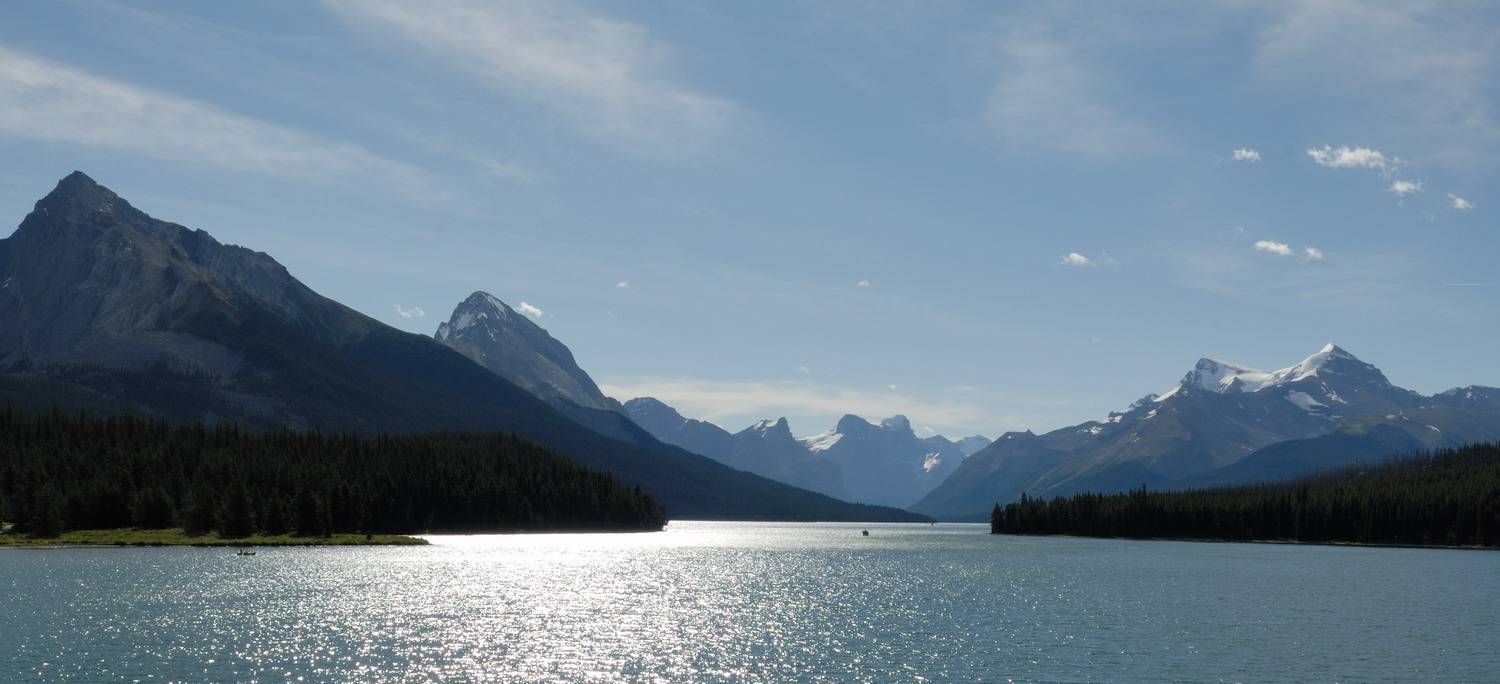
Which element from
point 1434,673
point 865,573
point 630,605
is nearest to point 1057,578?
point 865,573

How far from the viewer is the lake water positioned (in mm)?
73000

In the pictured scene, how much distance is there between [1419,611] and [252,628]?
10290cm

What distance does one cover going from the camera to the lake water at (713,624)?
240 feet

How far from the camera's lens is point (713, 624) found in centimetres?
9756

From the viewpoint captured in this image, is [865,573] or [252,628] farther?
[865,573]

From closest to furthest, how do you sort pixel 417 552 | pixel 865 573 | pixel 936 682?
pixel 936 682 → pixel 865 573 → pixel 417 552

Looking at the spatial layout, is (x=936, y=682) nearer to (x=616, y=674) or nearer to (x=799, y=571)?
(x=616, y=674)

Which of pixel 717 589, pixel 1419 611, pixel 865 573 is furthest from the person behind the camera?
pixel 865 573

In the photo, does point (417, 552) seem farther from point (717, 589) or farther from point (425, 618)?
point (425, 618)

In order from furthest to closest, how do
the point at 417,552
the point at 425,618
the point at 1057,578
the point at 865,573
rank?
the point at 417,552 < the point at 865,573 < the point at 1057,578 < the point at 425,618

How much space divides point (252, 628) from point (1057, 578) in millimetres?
100804

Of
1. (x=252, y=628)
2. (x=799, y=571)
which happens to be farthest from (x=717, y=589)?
(x=252, y=628)

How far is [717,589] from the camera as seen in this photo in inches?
5281

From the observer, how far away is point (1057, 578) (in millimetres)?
153375
